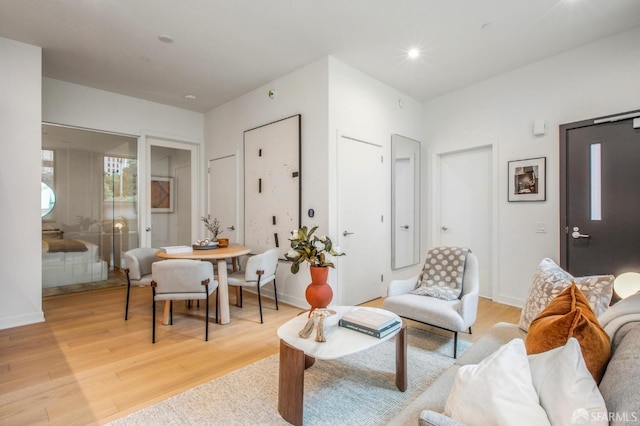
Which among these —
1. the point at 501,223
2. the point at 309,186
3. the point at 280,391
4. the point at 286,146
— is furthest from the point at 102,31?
the point at 501,223

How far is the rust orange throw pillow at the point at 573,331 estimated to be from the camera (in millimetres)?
1057

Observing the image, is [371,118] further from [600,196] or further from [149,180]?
[149,180]

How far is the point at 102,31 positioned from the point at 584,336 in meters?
4.30

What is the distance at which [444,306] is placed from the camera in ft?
8.51

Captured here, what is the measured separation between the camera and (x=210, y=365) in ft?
7.90

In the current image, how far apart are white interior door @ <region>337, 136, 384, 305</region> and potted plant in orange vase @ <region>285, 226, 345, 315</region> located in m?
1.58

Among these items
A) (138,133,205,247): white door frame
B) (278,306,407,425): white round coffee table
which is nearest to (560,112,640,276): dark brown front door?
(278,306,407,425): white round coffee table

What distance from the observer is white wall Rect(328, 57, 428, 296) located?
3.66 m

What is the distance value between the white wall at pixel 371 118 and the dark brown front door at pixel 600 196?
1869 millimetres

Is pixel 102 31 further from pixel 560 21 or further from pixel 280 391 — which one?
pixel 560 21

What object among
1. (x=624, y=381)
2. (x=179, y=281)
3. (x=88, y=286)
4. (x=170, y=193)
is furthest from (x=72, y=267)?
(x=624, y=381)

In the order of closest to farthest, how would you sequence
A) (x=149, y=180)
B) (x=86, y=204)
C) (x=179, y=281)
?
(x=179, y=281) → (x=86, y=204) → (x=149, y=180)

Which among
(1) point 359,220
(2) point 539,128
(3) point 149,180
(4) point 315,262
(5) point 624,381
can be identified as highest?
(2) point 539,128

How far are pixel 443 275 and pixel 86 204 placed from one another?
4949 millimetres
